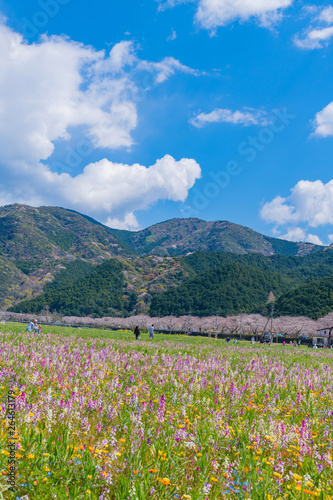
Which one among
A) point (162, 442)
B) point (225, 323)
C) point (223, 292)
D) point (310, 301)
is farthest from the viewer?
point (223, 292)

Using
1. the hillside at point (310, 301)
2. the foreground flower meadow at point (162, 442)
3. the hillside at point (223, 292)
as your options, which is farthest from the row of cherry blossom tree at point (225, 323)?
the foreground flower meadow at point (162, 442)

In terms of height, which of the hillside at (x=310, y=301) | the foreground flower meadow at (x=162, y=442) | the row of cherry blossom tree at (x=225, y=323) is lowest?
the row of cherry blossom tree at (x=225, y=323)

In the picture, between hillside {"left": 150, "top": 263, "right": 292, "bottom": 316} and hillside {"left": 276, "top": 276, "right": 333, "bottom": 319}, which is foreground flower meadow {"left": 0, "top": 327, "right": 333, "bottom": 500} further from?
hillside {"left": 150, "top": 263, "right": 292, "bottom": 316}

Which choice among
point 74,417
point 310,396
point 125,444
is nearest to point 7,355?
point 74,417

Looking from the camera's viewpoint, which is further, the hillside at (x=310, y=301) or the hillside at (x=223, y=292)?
the hillside at (x=223, y=292)

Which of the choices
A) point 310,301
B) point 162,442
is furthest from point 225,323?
point 162,442

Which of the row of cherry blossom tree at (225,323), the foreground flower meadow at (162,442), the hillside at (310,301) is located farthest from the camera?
the hillside at (310,301)

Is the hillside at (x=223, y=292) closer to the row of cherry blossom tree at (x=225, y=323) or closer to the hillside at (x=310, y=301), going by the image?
the row of cherry blossom tree at (x=225, y=323)

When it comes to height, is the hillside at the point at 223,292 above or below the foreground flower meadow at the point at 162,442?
above

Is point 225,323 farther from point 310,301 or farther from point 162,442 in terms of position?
point 162,442

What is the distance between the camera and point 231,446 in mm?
4602

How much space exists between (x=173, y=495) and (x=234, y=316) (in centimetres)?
13999

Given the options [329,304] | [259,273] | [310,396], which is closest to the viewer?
[310,396]

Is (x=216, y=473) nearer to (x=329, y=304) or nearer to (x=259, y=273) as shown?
(x=329, y=304)
